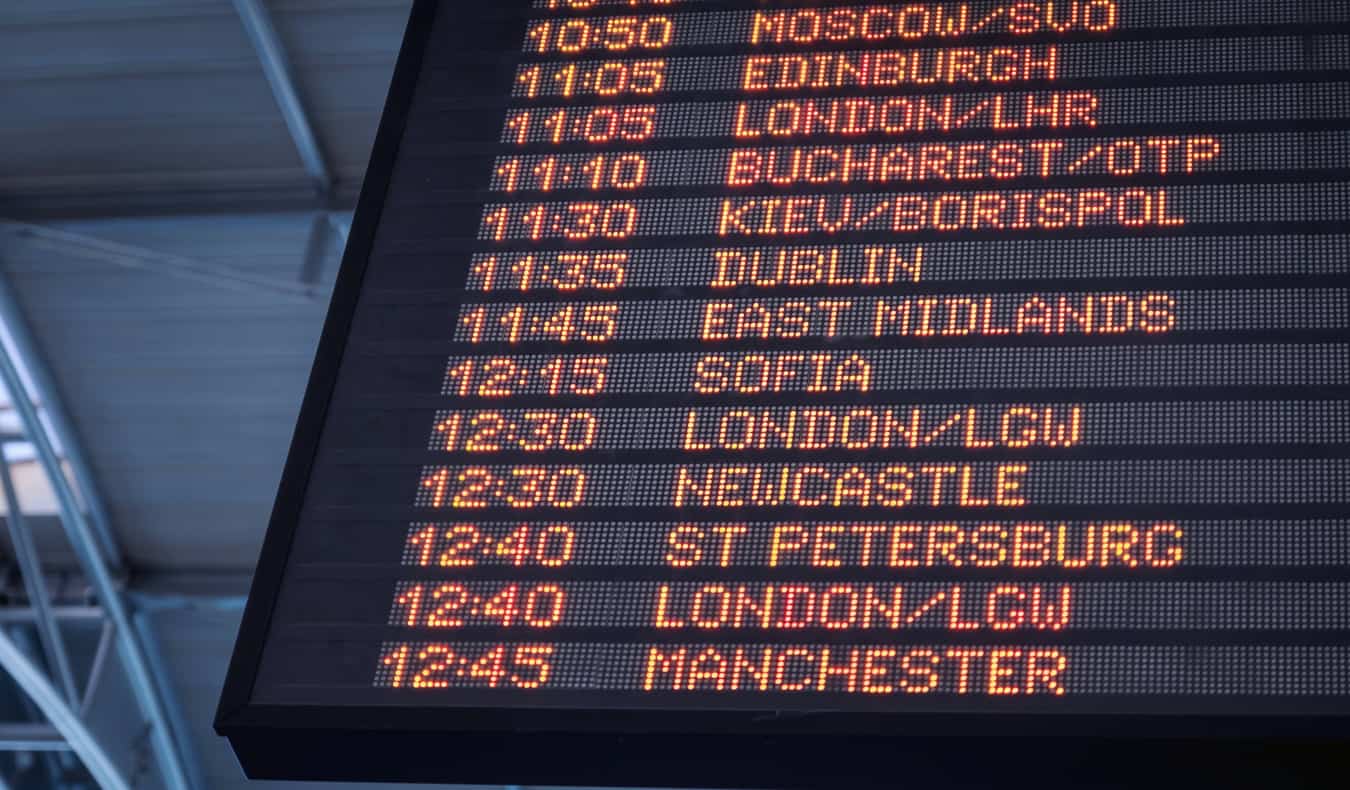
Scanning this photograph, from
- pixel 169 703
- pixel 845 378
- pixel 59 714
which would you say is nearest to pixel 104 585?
pixel 59 714

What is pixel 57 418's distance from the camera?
11.8 metres

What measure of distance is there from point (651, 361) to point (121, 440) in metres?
8.12

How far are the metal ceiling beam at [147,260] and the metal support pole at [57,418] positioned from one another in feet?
3.25

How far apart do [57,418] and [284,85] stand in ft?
11.5

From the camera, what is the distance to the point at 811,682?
396 centimetres

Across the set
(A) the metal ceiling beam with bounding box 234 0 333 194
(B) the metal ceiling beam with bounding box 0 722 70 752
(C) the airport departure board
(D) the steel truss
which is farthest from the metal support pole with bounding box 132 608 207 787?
(C) the airport departure board

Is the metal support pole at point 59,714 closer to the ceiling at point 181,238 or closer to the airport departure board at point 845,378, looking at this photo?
the ceiling at point 181,238

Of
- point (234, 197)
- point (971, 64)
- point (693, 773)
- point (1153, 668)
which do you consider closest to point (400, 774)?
point (693, 773)

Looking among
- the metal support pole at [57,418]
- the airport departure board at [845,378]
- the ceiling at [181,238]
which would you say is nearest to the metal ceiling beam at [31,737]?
the ceiling at [181,238]

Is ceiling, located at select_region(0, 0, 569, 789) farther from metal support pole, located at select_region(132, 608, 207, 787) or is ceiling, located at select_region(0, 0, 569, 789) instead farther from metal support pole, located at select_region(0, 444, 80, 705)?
metal support pole, located at select_region(0, 444, 80, 705)

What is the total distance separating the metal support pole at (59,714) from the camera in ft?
35.8

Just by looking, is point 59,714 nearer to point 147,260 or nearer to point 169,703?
point 169,703

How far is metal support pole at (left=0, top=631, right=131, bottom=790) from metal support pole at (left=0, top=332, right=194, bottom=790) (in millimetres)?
794

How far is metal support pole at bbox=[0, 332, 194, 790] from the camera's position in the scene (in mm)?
11266
